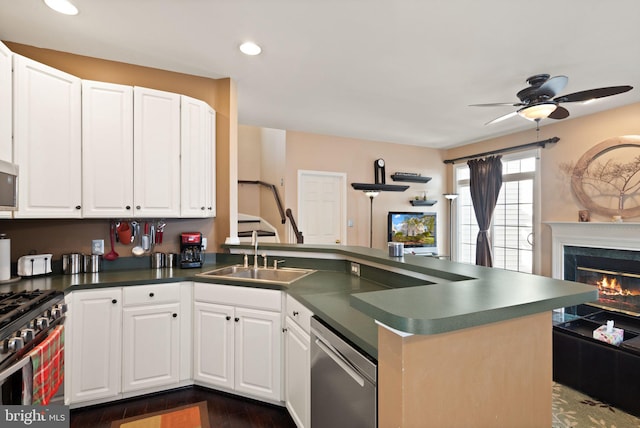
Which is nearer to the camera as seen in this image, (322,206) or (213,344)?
(213,344)

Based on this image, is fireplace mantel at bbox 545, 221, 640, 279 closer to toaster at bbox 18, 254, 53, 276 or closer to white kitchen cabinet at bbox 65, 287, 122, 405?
white kitchen cabinet at bbox 65, 287, 122, 405

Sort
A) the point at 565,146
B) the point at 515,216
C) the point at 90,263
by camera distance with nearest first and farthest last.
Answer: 1. the point at 90,263
2. the point at 565,146
3. the point at 515,216

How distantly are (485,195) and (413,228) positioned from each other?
1350 mm

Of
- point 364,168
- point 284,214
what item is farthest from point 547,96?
point 284,214

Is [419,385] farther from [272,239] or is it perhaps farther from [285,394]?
[272,239]

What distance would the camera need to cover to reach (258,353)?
2.28m

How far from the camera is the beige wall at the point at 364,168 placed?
530 cm

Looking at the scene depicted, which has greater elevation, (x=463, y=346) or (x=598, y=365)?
(x=463, y=346)

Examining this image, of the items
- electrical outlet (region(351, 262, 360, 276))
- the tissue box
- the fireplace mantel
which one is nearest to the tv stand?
the tissue box

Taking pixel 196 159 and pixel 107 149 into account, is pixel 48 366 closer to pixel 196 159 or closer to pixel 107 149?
pixel 107 149

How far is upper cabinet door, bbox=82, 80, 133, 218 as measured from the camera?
251 centimetres

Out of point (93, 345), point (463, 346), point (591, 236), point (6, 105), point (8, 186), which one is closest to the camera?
point (463, 346)

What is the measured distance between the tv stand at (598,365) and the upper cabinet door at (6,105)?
444 centimetres

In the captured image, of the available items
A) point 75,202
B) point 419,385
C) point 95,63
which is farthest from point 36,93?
point 419,385
